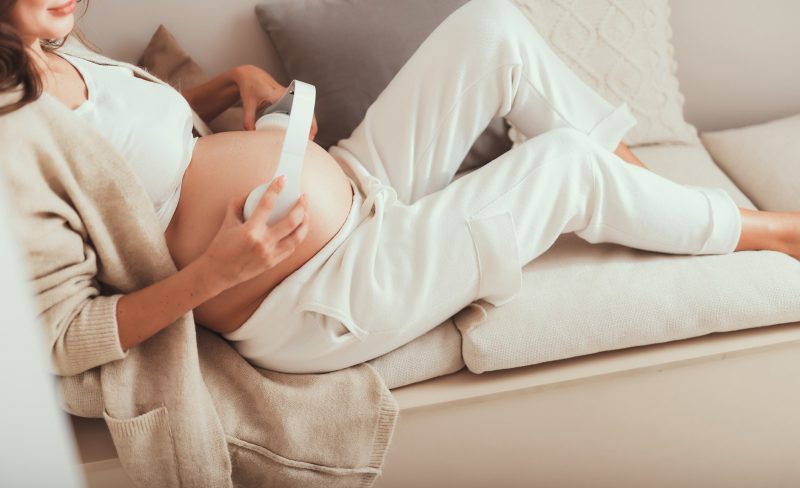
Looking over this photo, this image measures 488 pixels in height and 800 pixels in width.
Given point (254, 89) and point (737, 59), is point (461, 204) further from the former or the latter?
point (737, 59)

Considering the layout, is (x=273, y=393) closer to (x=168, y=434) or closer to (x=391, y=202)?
(x=168, y=434)

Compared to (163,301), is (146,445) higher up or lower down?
lower down

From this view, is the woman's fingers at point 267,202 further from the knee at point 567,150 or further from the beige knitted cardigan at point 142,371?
the knee at point 567,150

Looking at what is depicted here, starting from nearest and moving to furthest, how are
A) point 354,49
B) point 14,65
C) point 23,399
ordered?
point 23,399 → point 14,65 → point 354,49

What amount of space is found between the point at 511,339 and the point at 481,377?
8cm

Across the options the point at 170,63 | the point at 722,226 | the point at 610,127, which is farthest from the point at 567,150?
the point at 170,63

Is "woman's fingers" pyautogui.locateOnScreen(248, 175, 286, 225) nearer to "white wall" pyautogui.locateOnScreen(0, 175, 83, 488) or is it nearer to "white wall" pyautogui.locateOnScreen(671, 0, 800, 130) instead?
"white wall" pyautogui.locateOnScreen(0, 175, 83, 488)

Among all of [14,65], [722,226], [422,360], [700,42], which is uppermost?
[14,65]

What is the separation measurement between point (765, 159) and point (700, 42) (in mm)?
367

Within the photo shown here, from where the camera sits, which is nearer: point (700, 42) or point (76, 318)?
point (76, 318)

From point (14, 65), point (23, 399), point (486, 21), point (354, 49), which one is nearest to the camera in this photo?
point (23, 399)

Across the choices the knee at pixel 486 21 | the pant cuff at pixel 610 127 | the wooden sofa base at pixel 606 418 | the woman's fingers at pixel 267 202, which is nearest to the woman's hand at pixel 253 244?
the woman's fingers at pixel 267 202

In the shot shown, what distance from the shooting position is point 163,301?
38.0 inches

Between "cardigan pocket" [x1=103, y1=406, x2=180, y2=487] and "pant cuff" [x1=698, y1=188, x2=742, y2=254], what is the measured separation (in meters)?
0.84
